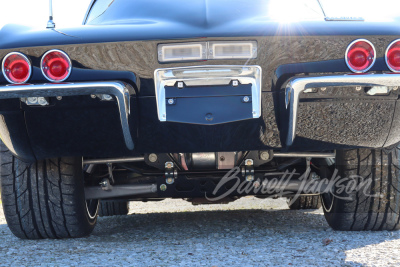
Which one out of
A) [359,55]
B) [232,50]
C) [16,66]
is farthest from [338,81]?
[16,66]

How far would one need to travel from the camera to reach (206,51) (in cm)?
282

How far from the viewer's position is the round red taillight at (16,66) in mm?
2820

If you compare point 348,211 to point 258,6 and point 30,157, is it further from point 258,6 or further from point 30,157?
point 30,157

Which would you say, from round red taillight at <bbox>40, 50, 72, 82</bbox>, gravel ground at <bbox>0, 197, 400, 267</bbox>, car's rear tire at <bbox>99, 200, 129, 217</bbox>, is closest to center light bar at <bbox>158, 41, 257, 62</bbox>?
round red taillight at <bbox>40, 50, 72, 82</bbox>

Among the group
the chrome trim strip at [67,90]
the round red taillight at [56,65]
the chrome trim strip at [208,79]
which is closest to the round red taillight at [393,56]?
the chrome trim strip at [208,79]

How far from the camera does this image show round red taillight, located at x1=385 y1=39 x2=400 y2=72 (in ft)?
9.21

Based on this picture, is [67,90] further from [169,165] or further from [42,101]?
[169,165]

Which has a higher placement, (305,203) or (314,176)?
(314,176)

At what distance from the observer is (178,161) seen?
3.45 meters

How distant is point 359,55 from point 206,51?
2.61 feet

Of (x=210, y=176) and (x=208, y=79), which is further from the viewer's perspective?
(x=210, y=176)

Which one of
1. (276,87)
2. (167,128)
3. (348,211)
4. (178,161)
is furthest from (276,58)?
(348,211)

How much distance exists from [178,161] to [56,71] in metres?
1.00

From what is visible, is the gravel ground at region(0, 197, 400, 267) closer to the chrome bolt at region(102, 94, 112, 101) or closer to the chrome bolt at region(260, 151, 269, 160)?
the chrome bolt at region(260, 151, 269, 160)
